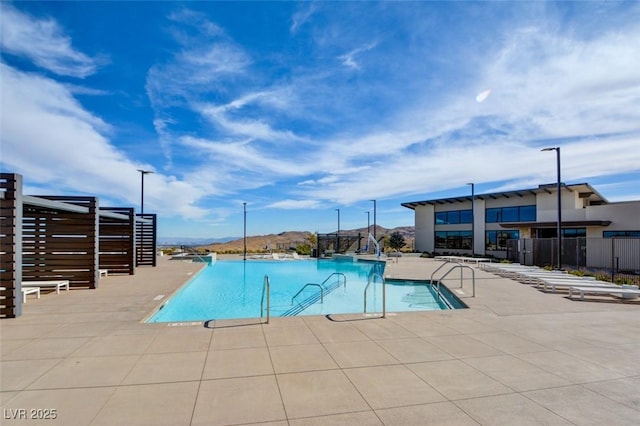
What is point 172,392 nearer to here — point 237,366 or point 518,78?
point 237,366

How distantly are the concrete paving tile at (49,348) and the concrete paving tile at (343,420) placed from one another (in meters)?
3.49

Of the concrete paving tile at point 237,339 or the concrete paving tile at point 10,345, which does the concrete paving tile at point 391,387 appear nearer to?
the concrete paving tile at point 237,339

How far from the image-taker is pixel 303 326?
5.88 metres

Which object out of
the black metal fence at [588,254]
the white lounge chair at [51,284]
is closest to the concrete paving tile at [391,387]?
the white lounge chair at [51,284]

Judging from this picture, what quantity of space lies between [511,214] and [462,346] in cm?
2483

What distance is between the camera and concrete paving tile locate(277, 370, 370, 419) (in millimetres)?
3058

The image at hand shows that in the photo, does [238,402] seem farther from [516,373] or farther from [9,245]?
[9,245]

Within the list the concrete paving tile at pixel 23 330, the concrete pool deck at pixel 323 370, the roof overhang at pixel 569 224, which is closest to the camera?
the concrete pool deck at pixel 323 370

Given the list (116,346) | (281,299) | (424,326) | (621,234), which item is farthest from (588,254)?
(116,346)

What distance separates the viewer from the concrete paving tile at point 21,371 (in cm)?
352

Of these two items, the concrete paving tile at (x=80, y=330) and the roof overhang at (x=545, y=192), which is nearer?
the concrete paving tile at (x=80, y=330)

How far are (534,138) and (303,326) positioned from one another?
16245mm

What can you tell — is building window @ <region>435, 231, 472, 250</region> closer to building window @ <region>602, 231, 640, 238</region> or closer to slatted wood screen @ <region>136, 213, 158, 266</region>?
building window @ <region>602, 231, 640, 238</region>

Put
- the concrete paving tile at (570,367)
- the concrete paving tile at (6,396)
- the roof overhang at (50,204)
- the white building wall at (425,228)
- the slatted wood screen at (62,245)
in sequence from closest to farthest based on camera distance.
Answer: the concrete paving tile at (6,396) → the concrete paving tile at (570,367) → the roof overhang at (50,204) → the slatted wood screen at (62,245) → the white building wall at (425,228)
